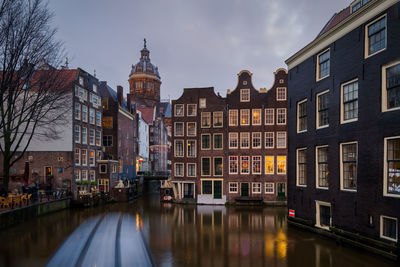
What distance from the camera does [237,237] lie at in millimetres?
19547

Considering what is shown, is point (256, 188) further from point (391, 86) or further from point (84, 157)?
point (391, 86)

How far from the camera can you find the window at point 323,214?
1864cm

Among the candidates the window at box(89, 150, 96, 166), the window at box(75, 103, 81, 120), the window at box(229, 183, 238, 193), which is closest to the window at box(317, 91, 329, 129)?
the window at box(229, 183, 238, 193)

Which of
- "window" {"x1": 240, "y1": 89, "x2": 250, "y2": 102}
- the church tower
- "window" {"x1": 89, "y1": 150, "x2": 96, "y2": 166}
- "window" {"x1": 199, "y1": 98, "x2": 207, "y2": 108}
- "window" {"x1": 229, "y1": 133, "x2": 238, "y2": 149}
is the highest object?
the church tower

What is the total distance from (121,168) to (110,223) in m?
24.7

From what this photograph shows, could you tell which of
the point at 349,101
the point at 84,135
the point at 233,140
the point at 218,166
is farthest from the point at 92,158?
the point at 349,101

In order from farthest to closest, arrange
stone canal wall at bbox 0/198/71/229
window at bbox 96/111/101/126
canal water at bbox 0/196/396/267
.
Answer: window at bbox 96/111/101/126
stone canal wall at bbox 0/198/71/229
canal water at bbox 0/196/396/267

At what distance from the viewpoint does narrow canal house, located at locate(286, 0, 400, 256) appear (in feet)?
46.0

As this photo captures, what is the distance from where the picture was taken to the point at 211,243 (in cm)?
1781

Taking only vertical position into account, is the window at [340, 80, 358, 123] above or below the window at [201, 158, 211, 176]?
above

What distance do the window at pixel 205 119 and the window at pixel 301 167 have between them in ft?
58.9

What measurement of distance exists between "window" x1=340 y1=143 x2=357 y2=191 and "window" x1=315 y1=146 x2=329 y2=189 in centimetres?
153

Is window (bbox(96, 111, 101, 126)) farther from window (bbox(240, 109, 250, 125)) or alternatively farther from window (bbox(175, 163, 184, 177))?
window (bbox(240, 109, 250, 125))

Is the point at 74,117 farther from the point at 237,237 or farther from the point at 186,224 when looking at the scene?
the point at 237,237
